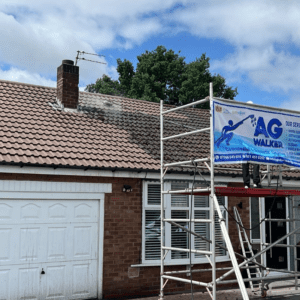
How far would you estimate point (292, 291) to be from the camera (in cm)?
1034

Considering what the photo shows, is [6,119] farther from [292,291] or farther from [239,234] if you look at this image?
[292,291]

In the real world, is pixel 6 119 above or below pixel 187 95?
Result: below

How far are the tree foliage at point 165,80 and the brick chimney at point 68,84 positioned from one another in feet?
58.3

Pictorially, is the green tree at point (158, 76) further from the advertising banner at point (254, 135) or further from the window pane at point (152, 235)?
the advertising banner at point (254, 135)

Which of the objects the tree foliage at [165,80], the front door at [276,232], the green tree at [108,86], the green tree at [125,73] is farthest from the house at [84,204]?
the green tree at [125,73]

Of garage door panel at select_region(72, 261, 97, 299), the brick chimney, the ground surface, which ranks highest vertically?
the brick chimney

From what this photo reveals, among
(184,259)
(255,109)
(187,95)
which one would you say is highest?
(187,95)

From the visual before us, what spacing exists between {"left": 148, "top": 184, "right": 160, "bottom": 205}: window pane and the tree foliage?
65.9 feet

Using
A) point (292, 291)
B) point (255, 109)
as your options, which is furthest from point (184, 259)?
point (255, 109)

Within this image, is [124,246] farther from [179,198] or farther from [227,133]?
[227,133]

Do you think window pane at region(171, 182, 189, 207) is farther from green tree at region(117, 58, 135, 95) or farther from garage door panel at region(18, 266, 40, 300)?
green tree at region(117, 58, 135, 95)

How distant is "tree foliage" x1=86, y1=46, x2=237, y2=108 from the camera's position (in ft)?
101

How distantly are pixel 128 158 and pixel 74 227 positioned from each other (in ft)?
6.70

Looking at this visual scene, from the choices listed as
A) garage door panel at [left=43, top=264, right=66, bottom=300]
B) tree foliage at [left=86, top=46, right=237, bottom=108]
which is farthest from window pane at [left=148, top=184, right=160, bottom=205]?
tree foliage at [left=86, top=46, right=237, bottom=108]
